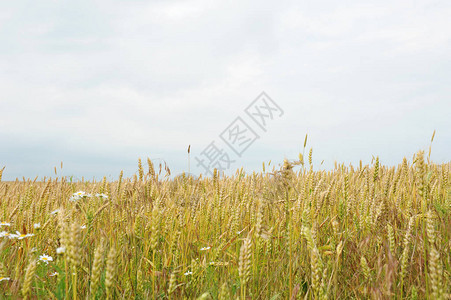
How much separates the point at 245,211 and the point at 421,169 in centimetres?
166

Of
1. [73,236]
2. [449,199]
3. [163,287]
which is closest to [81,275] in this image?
[163,287]

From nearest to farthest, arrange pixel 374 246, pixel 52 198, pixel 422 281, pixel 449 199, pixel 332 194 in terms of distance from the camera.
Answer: pixel 422 281 < pixel 374 246 < pixel 449 199 < pixel 332 194 < pixel 52 198

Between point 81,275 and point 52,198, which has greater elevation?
point 52,198

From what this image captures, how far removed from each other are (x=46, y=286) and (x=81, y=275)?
19 centimetres

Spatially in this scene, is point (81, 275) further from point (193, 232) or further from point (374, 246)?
point (374, 246)

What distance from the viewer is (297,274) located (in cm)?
185

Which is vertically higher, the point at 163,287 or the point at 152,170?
the point at 152,170

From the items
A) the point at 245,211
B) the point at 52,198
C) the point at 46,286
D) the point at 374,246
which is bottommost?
the point at 46,286

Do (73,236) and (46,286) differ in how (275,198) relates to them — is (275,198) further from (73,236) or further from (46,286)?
(73,236)

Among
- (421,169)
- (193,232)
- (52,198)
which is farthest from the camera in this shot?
(52,198)

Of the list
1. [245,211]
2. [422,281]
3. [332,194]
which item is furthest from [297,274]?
[332,194]

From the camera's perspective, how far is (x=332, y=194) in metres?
3.41

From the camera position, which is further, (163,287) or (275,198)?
(275,198)

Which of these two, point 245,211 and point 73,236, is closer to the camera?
point 73,236
